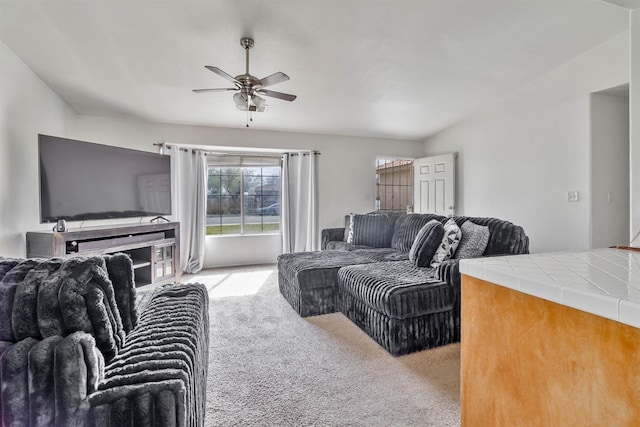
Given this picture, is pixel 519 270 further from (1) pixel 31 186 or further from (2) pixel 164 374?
(1) pixel 31 186

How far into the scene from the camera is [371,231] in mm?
4203

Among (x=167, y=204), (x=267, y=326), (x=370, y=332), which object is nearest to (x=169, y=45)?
(x=167, y=204)

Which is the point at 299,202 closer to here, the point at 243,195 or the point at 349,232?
the point at 243,195

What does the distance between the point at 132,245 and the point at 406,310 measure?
2.99 meters

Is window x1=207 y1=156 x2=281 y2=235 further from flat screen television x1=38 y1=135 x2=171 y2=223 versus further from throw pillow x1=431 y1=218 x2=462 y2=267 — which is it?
throw pillow x1=431 y1=218 x2=462 y2=267

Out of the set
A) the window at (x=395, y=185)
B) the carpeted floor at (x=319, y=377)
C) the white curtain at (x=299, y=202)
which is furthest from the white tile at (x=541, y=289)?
the window at (x=395, y=185)

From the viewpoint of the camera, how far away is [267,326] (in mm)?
2701

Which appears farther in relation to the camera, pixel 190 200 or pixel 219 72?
pixel 190 200

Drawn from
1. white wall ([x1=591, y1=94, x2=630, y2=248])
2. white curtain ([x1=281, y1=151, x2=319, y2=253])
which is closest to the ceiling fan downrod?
white curtain ([x1=281, y1=151, x2=319, y2=253])

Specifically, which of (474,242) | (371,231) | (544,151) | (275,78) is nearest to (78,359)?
(275,78)

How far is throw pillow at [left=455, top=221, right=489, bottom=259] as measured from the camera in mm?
2650

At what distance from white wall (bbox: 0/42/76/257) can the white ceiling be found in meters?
0.18

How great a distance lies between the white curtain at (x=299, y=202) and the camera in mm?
5191

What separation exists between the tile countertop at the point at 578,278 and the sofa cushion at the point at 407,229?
91.0 inches
